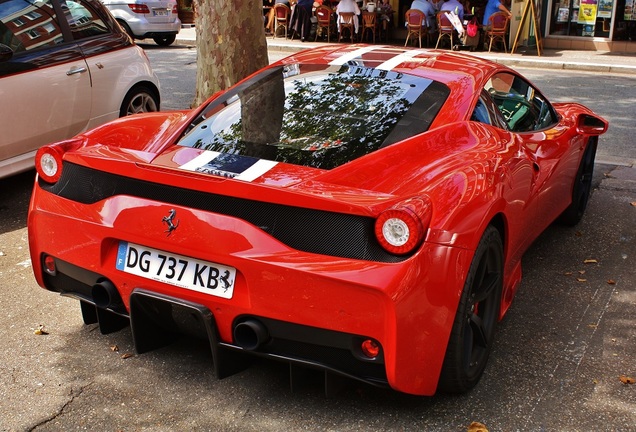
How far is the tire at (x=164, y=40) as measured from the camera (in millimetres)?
19312

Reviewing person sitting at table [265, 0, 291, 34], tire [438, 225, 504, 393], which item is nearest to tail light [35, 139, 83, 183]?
tire [438, 225, 504, 393]

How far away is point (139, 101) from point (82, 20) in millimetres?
919

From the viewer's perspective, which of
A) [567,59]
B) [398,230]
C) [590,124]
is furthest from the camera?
[567,59]

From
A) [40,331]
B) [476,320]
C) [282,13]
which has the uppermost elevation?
[282,13]

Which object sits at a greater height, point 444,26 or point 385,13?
point 385,13

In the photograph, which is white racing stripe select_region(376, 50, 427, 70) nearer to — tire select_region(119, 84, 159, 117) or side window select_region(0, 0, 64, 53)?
side window select_region(0, 0, 64, 53)

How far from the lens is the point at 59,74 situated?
650 centimetres

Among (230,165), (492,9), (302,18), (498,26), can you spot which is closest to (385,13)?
(302,18)

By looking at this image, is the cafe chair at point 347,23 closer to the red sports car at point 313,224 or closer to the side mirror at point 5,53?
the side mirror at point 5,53

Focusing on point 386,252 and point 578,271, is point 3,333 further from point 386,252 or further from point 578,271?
point 578,271

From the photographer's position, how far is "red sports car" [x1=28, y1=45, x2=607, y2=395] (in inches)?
120

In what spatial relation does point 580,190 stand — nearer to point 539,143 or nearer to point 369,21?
point 539,143

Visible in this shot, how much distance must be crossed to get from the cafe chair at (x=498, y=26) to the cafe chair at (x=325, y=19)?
3.89m

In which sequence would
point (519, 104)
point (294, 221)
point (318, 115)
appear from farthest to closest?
point (519, 104)
point (318, 115)
point (294, 221)
